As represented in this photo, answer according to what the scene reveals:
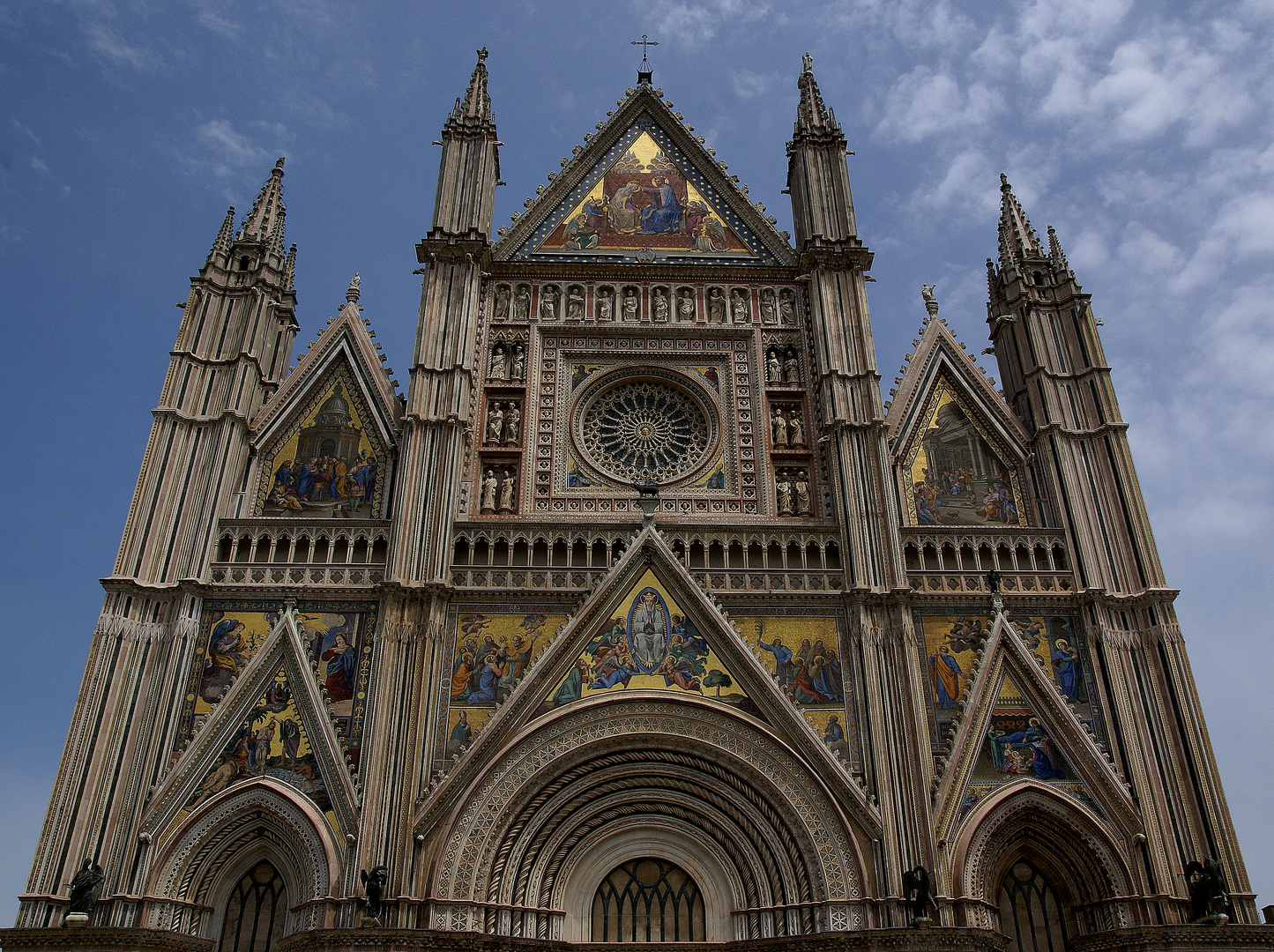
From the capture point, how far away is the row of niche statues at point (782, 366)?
20.5 meters

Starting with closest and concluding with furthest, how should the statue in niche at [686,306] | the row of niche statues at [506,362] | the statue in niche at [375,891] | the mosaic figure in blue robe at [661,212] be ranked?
the statue in niche at [375,891] < the row of niche statues at [506,362] < the statue in niche at [686,306] < the mosaic figure in blue robe at [661,212]

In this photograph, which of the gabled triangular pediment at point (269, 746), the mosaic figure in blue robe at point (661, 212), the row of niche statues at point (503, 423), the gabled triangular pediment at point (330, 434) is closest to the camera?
the gabled triangular pediment at point (269, 746)

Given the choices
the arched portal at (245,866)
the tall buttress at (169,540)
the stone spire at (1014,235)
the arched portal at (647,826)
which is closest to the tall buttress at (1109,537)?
the stone spire at (1014,235)

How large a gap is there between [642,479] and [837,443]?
386 cm

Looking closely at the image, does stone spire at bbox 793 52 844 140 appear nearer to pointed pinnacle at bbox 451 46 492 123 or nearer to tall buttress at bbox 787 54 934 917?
tall buttress at bbox 787 54 934 917

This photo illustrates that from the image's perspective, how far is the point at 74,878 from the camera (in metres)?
14.3

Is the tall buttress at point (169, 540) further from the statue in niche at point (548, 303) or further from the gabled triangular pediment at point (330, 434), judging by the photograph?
the statue in niche at point (548, 303)

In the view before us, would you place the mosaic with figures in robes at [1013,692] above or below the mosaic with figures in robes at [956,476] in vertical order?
below

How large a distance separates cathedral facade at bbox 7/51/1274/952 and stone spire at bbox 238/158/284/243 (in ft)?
1.49

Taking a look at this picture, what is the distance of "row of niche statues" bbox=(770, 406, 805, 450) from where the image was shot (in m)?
19.6

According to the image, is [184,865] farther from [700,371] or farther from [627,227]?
[627,227]

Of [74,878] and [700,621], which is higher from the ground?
[700,621]

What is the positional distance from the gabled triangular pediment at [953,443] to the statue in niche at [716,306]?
160 inches

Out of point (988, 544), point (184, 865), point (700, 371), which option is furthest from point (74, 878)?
point (988, 544)
